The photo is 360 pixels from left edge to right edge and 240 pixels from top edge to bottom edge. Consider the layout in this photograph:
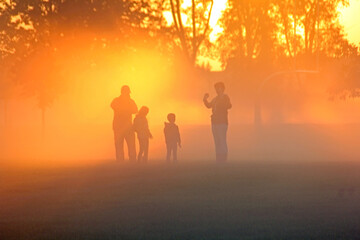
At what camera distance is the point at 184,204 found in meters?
13.3

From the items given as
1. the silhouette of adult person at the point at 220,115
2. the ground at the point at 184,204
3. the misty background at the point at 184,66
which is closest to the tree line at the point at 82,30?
the misty background at the point at 184,66

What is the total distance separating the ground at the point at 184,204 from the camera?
11.0m

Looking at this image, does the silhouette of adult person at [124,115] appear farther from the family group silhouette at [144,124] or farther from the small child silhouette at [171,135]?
the small child silhouette at [171,135]

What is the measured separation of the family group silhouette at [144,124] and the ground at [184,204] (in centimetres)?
408

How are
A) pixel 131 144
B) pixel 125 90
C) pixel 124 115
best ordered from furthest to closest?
pixel 131 144 < pixel 124 115 < pixel 125 90

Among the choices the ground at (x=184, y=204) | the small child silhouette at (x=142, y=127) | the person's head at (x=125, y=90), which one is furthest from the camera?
the small child silhouette at (x=142, y=127)

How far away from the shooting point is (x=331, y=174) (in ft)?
57.5

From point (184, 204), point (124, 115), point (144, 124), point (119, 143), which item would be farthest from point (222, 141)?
point (184, 204)

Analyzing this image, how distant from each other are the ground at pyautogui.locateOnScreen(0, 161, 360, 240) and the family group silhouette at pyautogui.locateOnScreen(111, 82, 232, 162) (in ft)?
13.4

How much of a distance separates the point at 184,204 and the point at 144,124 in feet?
36.6

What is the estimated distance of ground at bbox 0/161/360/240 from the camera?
1097 centimetres

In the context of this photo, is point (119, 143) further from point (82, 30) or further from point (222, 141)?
point (82, 30)

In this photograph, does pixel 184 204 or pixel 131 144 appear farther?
pixel 131 144

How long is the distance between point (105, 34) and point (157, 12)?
3.21m
